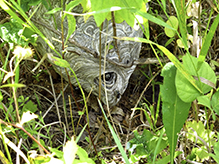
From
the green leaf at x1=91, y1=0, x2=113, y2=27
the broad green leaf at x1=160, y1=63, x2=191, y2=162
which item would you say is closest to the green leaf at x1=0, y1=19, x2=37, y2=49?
the green leaf at x1=91, y1=0, x2=113, y2=27

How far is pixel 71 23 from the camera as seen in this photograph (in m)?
0.73

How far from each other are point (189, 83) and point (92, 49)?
697 millimetres

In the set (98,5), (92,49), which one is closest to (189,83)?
(98,5)

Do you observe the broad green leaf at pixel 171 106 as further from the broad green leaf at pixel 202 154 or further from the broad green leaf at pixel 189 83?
the broad green leaf at pixel 202 154

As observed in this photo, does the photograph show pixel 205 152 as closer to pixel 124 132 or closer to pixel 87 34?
pixel 124 132

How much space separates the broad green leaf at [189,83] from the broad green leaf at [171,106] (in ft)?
0.16

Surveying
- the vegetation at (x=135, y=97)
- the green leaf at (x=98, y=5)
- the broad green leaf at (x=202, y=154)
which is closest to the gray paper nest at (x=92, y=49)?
the vegetation at (x=135, y=97)

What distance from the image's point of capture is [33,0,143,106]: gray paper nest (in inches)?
50.0

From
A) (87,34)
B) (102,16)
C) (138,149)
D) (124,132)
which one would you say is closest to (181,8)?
(102,16)

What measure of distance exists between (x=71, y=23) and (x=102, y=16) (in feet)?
0.35

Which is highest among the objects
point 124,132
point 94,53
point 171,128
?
point 94,53

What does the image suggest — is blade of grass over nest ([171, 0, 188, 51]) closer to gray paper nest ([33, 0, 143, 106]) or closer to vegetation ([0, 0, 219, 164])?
vegetation ([0, 0, 219, 164])

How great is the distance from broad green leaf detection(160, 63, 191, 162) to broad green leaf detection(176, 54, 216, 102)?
0.05 m

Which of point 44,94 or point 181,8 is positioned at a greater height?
point 181,8
